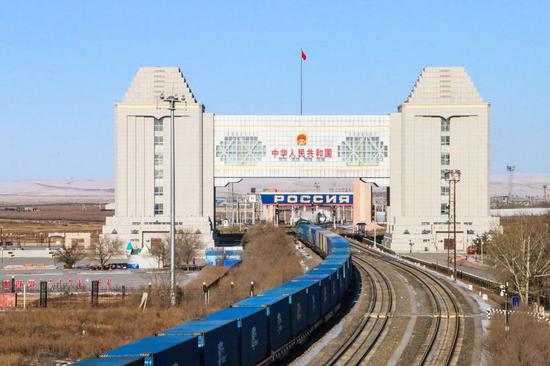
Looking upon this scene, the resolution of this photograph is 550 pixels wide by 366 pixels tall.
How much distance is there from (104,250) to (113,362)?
8392 cm

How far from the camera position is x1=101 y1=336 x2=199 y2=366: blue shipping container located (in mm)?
22094

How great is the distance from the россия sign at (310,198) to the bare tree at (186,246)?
116 feet

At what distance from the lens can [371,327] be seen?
151ft

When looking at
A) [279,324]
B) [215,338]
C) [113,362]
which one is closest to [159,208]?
[279,324]

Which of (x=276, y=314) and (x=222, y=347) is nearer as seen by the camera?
(x=222, y=347)

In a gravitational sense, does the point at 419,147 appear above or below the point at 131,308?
above

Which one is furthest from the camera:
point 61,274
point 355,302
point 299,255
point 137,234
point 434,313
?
point 137,234

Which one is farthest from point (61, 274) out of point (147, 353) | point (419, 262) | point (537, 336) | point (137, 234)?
point (147, 353)

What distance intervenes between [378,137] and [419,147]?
18.2 ft

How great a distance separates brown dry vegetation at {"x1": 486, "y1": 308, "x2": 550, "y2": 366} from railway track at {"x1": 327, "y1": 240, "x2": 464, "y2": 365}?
1.78 m

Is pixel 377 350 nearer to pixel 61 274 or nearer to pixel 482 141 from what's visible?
pixel 61 274

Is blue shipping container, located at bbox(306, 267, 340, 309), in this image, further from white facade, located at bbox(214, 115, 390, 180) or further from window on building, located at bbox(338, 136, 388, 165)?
window on building, located at bbox(338, 136, 388, 165)

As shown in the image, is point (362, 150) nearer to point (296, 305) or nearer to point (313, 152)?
point (313, 152)

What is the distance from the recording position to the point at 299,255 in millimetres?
104562
